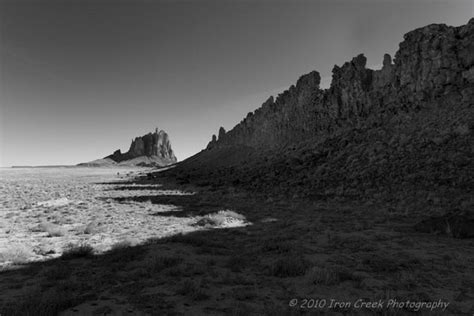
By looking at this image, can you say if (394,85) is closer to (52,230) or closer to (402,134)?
(402,134)

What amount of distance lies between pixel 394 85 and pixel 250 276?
131ft

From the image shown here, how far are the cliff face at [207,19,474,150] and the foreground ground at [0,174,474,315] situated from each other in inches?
1040

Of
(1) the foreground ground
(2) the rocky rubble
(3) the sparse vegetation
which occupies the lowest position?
(1) the foreground ground

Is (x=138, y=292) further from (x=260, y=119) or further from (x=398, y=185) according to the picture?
(x=260, y=119)

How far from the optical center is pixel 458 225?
11.2 m

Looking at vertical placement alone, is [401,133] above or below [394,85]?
below

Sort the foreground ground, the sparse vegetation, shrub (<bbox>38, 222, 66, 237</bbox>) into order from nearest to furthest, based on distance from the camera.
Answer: the foreground ground
the sparse vegetation
shrub (<bbox>38, 222, 66, 237</bbox>)

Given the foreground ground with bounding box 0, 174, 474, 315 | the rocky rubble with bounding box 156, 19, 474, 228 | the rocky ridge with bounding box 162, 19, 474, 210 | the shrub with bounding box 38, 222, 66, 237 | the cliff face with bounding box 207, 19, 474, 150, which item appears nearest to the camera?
the foreground ground with bounding box 0, 174, 474, 315

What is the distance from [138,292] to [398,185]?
2065cm

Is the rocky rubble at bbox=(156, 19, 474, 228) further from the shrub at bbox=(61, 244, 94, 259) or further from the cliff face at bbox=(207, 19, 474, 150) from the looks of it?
the shrub at bbox=(61, 244, 94, 259)

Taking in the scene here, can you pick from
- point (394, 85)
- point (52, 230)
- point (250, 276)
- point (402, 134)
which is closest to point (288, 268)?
point (250, 276)

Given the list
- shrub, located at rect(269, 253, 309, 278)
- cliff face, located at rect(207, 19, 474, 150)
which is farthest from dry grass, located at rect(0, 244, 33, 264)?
cliff face, located at rect(207, 19, 474, 150)

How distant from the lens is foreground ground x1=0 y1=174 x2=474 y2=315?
513 centimetres

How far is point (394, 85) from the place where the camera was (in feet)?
123
